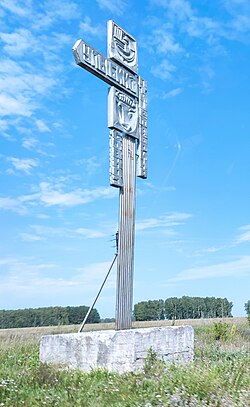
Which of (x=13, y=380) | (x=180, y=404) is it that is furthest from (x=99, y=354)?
(x=180, y=404)

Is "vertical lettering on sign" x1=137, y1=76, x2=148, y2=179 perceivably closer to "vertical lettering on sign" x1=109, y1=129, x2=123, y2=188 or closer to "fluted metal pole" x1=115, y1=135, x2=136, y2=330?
"fluted metal pole" x1=115, y1=135, x2=136, y2=330

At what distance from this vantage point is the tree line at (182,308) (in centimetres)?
1927

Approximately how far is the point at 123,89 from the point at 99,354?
4.55m

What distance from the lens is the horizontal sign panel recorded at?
311 inches

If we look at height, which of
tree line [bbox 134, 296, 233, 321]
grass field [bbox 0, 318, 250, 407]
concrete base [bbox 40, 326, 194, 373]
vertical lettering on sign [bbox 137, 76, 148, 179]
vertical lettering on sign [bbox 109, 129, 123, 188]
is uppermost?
vertical lettering on sign [bbox 137, 76, 148, 179]

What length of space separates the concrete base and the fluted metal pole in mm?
546

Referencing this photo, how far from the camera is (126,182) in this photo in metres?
8.59

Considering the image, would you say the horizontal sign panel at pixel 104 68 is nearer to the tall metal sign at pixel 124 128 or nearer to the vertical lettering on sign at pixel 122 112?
the tall metal sign at pixel 124 128

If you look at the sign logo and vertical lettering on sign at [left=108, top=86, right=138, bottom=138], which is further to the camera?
the sign logo

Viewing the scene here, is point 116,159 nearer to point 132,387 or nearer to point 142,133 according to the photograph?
point 142,133

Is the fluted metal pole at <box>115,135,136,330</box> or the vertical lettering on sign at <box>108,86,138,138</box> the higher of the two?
the vertical lettering on sign at <box>108,86,138,138</box>

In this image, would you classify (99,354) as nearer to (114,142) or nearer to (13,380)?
(13,380)

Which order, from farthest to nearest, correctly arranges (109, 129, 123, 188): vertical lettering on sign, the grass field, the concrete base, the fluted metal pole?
(109, 129, 123, 188): vertical lettering on sign, the fluted metal pole, the concrete base, the grass field

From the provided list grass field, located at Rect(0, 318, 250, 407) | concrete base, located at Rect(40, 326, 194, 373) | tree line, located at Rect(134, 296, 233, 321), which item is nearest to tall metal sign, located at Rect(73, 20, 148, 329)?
concrete base, located at Rect(40, 326, 194, 373)
